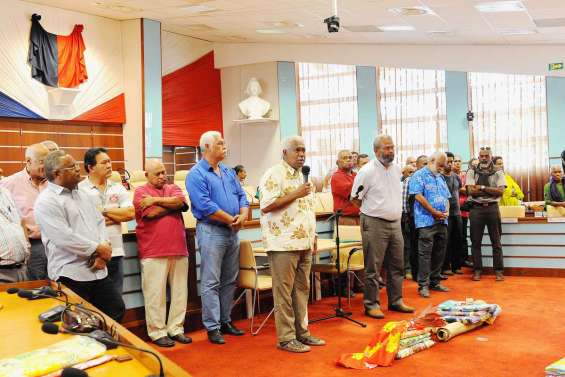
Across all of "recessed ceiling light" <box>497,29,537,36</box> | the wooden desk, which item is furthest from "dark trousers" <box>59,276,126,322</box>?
"recessed ceiling light" <box>497,29,537,36</box>

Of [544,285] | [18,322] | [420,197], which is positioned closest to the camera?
[18,322]

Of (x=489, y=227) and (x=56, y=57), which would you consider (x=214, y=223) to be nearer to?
(x=489, y=227)

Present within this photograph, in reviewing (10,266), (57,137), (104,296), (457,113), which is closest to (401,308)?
(104,296)

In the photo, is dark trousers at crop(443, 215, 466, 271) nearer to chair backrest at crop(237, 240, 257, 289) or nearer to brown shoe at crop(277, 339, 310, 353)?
chair backrest at crop(237, 240, 257, 289)

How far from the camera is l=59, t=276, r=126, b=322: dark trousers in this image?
3.55 metres

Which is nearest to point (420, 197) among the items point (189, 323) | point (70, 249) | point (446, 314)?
point (446, 314)

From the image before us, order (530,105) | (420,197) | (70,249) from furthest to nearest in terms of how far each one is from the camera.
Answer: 1. (530,105)
2. (420,197)
3. (70,249)

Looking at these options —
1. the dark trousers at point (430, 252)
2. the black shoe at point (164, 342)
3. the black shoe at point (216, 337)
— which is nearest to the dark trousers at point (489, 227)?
the dark trousers at point (430, 252)

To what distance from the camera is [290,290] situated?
436cm

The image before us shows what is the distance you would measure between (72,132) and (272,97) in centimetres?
436

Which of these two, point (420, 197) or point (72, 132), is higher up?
point (72, 132)

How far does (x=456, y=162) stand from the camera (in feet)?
26.5

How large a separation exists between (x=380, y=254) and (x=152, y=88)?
7223 millimetres

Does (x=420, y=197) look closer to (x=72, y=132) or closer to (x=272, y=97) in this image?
(x=72, y=132)
